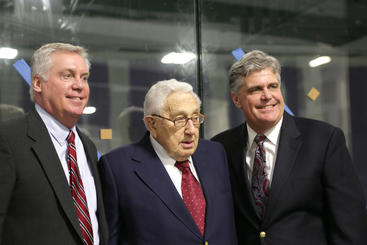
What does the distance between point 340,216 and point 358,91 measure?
2842 millimetres

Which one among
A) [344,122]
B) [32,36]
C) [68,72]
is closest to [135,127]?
[32,36]

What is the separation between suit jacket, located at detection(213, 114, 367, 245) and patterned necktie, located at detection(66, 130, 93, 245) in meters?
0.79

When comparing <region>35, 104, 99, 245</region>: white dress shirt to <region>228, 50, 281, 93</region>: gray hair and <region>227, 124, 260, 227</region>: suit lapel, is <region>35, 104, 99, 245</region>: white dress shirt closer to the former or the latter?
<region>227, 124, 260, 227</region>: suit lapel

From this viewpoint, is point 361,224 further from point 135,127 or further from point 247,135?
point 135,127

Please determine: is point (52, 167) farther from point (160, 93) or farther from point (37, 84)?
point (160, 93)

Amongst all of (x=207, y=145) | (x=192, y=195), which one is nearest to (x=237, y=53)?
(x=207, y=145)

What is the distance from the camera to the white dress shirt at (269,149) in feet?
7.02

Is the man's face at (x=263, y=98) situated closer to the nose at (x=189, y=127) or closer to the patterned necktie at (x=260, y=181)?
the patterned necktie at (x=260, y=181)

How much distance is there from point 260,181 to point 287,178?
14 cm

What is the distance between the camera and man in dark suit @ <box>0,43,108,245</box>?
66.7 inches

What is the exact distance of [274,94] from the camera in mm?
2182

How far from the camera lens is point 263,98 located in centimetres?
217

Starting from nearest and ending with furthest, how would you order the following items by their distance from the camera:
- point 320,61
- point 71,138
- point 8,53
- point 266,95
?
point 71,138 < point 266,95 < point 8,53 < point 320,61

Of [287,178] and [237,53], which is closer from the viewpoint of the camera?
[287,178]
